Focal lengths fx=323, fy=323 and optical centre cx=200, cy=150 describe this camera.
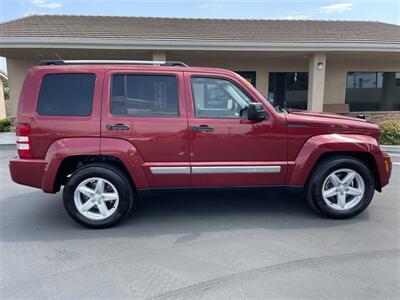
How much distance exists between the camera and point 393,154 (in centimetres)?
908

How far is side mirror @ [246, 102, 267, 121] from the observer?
3.91 metres

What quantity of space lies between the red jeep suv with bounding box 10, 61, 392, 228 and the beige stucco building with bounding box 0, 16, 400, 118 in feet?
28.0

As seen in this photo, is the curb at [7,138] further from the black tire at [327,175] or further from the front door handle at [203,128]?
the black tire at [327,175]

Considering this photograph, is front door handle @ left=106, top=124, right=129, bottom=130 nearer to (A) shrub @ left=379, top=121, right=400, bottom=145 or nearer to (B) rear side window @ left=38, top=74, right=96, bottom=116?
(B) rear side window @ left=38, top=74, right=96, bottom=116

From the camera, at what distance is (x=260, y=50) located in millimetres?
12625

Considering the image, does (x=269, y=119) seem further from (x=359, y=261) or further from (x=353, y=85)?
(x=353, y=85)

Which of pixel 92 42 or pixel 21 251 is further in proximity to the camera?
pixel 92 42

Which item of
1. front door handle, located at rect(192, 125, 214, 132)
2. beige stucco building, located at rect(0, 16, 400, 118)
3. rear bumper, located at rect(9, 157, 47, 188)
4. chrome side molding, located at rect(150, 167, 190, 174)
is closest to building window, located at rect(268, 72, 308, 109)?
beige stucco building, located at rect(0, 16, 400, 118)

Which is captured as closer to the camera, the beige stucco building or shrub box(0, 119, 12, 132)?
the beige stucco building

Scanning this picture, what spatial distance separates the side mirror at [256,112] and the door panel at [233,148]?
0.08 meters

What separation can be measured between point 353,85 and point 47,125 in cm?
1558

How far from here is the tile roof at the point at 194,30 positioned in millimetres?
12484

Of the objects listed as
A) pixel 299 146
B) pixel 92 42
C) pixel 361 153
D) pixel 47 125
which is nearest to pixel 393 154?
pixel 361 153

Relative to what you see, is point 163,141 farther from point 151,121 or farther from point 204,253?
point 204,253
